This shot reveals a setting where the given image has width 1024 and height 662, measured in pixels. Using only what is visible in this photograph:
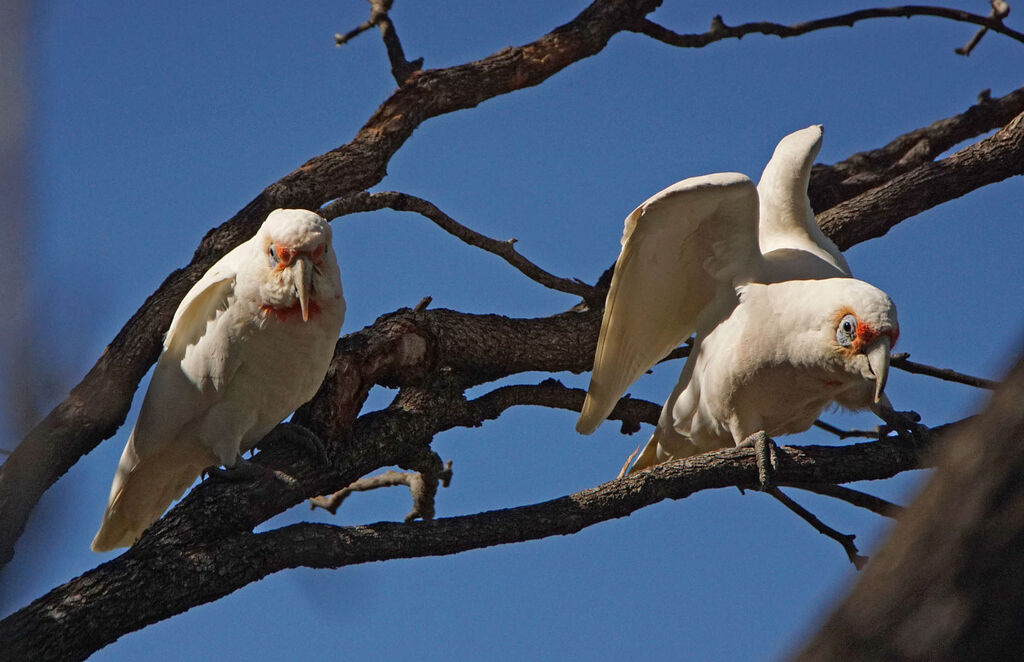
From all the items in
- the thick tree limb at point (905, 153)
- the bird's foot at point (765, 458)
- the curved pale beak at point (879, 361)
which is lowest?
the bird's foot at point (765, 458)

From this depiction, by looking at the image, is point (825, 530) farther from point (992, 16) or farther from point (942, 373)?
point (992, 16)

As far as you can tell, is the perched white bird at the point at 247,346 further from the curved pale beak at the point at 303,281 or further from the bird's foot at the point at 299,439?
the bird's foot at the point at 299,439

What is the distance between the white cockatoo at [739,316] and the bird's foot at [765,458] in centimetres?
10

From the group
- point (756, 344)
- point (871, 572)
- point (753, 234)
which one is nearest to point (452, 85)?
point (753, 234)

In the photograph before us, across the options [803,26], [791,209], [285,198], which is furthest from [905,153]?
[285,198]

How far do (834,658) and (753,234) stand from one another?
3.52 meters

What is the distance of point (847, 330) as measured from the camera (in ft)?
12.9

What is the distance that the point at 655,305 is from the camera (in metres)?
4.78

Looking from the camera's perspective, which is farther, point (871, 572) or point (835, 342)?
point (835, 342)

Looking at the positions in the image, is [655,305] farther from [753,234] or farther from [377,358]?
[377,358]

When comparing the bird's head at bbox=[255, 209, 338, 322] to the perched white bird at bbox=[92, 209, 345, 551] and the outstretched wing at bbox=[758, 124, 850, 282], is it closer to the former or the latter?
the perched white bird at bbox=[92, 209, 345, 551]

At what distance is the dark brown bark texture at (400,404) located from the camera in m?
3.37

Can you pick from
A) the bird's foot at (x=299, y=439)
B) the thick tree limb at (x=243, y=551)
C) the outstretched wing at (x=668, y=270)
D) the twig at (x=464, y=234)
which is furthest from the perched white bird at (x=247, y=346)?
the outstretched wing at (x=668, y=270)

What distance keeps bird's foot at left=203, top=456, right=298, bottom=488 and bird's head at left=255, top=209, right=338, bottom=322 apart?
637 millimetres
